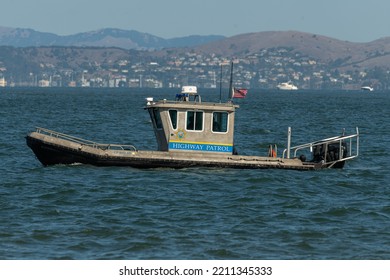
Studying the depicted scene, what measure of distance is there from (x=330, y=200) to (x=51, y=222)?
10.1m

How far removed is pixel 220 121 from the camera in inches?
1497

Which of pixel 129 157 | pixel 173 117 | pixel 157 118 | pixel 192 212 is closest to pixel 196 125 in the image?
pixel 173 117

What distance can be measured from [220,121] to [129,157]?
3.77 meters

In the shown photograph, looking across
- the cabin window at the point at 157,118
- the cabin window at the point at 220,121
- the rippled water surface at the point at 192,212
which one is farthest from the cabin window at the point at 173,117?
the rippled water surface at the point at 192,212

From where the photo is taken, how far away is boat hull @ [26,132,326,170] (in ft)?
123

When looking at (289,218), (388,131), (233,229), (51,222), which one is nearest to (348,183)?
(289,218)

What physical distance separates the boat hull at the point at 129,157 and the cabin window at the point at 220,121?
1.00 metres

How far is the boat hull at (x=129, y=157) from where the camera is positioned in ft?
123

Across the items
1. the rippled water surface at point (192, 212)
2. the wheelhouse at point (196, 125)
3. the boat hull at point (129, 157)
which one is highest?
the wheelhouse at point (196, 125)

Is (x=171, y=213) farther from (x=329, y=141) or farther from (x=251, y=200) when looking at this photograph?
(x=329, y=141)

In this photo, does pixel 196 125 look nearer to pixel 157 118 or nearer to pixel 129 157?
pixel 157 118

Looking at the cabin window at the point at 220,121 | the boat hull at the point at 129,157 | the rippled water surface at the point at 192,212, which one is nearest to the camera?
the rippled water surface at the point at 192,212

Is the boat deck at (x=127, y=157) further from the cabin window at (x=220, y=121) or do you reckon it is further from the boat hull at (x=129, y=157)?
the cabin window at (x=220, y=121)

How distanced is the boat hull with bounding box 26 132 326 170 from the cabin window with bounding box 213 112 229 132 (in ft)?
3.30
